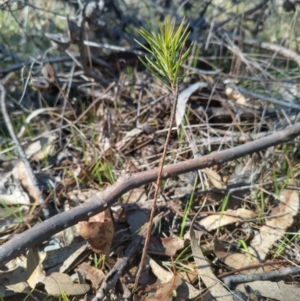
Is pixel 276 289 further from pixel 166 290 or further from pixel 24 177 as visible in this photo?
pixel 24 177

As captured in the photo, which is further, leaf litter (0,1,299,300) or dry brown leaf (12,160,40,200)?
dry brown leaf (12,160,40,200)

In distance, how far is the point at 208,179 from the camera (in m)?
2.07

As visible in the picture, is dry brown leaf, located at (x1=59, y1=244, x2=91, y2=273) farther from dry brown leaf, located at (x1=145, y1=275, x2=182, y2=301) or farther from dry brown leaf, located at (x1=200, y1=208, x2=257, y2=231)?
dry brown leaf, located at (x1=200, y1=208, x2=257, y2=231)

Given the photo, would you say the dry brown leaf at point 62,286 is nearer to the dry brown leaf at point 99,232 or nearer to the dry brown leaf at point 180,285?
the dry brown leaf at point 99,232

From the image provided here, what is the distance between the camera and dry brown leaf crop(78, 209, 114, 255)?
1721mm

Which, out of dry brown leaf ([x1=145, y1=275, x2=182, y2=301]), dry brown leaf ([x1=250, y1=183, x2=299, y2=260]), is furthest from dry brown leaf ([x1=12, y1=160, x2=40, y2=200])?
dry brown leaf ([x1=250, y1=183, x2=299, y2=260])

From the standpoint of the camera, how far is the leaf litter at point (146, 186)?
1710 mm

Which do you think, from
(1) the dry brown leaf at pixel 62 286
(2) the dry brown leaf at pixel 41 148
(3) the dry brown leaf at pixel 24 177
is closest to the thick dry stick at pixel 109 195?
(1) the dry brown leaf at pixel 62 286

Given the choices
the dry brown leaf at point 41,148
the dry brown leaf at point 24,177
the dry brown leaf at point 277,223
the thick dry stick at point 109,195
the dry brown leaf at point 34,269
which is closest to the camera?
the thick dry stick at point 109,195

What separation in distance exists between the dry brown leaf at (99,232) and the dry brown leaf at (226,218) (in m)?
0.41

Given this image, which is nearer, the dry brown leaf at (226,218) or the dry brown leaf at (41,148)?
the dry brown leaf at (226,218)

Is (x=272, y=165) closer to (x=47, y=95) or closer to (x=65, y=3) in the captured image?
(x=47, y=95)

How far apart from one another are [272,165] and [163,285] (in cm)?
81

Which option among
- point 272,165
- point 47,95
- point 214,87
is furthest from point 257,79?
point 47,95
